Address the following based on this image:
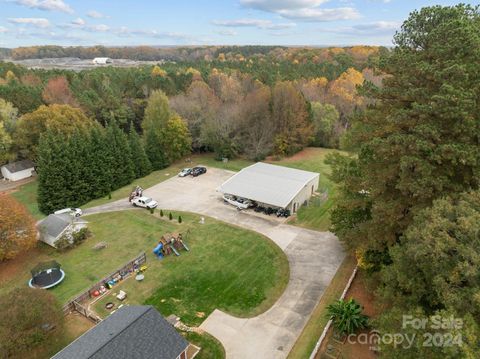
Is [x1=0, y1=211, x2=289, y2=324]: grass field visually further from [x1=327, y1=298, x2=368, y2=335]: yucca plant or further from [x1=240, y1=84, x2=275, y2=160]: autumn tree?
[x1=240, y1=84, x2=275, y2=160]: autumn tree

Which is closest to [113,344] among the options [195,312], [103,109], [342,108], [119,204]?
[195,312]

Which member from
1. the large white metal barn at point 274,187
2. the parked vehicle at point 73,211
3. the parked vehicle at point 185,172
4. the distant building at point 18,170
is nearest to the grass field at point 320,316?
the large white metal barn at point 274,187

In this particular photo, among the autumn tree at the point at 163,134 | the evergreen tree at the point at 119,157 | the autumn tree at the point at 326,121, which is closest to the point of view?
the evergreen tree at the point at 119,157

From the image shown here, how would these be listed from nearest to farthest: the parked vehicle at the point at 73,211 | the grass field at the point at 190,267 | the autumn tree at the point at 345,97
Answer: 1. the grass field at the point at 190,267
2. the parked vehicle at the point at 73,211
3. the autumn tree at the point at 345,97

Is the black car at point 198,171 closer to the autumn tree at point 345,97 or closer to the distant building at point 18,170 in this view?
the distant building at point 18,170

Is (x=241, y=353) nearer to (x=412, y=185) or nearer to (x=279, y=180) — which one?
(x=412, y=185)

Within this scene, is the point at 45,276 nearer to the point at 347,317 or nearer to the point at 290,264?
the point at 290,264

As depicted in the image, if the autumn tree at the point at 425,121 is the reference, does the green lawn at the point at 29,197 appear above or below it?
below
